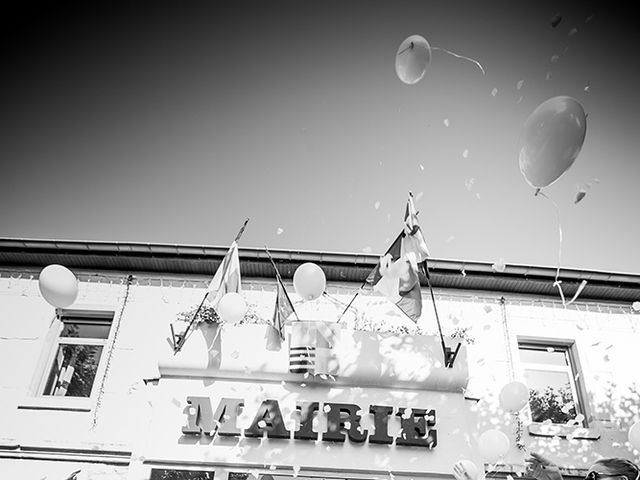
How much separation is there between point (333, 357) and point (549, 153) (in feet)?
15.5

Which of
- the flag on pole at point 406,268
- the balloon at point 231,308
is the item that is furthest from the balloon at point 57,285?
the flag on pole at point 406,268

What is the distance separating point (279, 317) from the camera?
25.0 ft

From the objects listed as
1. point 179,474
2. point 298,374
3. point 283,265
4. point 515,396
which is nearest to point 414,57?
point 515,396

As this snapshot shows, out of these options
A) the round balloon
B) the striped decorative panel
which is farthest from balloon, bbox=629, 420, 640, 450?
the round balloon

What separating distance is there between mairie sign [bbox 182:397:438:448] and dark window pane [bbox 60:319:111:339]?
257cm

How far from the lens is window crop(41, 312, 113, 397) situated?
27.8 feet

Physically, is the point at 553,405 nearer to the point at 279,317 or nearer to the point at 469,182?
the point at 469,182

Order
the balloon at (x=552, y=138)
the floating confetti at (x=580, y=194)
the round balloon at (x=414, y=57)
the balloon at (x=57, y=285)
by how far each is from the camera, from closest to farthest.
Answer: the balloon at (x=552, y=138)
the floating confetti at (x=580, y=194)
the round balloon at (x=414, y=57)
the balloon at (x=57, y=285)

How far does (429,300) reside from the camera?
9289mm

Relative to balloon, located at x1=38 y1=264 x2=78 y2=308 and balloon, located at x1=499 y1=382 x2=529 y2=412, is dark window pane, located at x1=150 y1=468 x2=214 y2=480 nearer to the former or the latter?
balloon, located at x1=38 y1=264 x2=78 y2=308

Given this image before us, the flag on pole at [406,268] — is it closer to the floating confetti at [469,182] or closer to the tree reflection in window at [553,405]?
the floating confetti at [469,182]

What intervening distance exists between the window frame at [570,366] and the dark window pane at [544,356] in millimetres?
52

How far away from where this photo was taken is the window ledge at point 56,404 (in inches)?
318

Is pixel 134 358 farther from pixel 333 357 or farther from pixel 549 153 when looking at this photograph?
pixel 549 153
